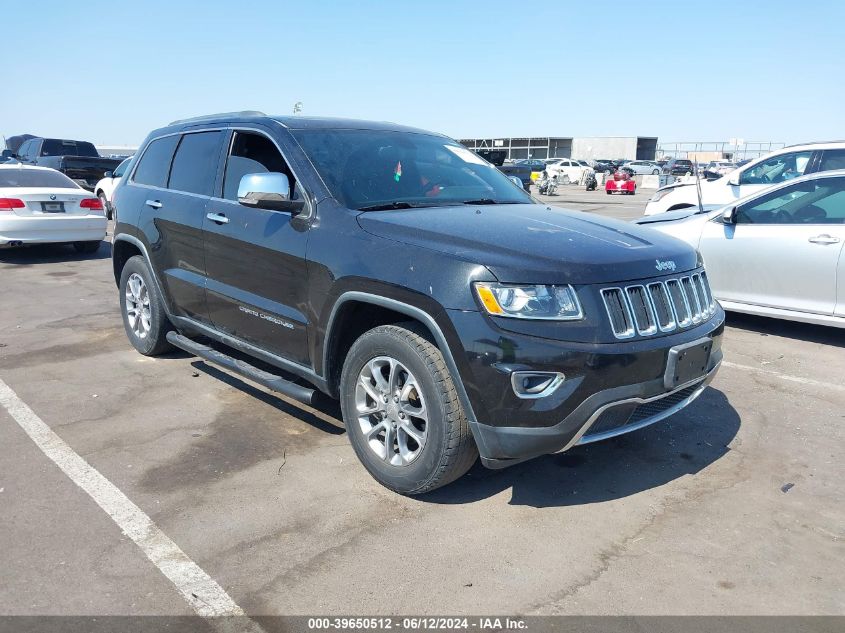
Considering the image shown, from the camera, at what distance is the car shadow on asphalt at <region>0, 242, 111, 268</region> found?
11.7m

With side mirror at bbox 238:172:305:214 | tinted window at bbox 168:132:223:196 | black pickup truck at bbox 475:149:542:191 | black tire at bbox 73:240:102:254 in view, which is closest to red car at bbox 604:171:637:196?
black pickup truck at bbox 475:149:542:191

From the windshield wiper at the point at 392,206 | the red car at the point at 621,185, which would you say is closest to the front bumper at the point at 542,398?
the windshield wiper at the point at 392,206

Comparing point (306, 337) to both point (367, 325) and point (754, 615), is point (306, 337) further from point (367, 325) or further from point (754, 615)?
point (754, 615)

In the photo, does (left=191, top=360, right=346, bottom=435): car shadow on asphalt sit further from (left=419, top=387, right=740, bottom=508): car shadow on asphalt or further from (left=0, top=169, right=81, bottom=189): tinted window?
(left=0, top=169, right=81, bottom=189): tinted window

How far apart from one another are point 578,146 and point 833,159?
72.3 metres

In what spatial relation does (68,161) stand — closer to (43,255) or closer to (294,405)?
(43,255)

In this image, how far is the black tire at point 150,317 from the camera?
565cm

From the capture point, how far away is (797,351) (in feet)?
21.5

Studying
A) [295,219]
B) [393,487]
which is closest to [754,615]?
[393,487]

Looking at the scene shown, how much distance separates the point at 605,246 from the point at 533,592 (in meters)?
1.65

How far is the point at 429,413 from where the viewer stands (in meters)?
3.37

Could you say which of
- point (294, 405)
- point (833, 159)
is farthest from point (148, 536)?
point (833, 159)

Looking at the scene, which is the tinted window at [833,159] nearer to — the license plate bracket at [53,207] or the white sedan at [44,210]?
the white sedan at [44,210]

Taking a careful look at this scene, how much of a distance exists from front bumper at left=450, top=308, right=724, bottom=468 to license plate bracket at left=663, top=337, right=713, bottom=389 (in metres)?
0.18
